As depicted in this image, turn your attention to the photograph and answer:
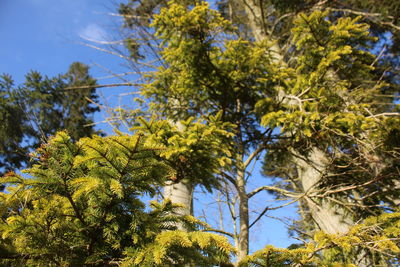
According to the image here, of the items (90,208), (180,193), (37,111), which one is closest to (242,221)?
(180,193)

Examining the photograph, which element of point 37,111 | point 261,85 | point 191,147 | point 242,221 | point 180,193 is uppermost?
point 37,111

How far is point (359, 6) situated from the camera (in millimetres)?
8109

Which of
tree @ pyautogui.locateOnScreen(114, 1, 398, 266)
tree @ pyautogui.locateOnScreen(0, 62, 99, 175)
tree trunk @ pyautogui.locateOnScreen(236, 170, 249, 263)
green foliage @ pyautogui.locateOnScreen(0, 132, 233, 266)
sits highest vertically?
tree @ pyautogui.locateOnScreen(0, 62, 99, 175)

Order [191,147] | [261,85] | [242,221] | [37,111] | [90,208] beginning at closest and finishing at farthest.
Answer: [90,208], [191,147], [242,221], [261,85], [37,111]

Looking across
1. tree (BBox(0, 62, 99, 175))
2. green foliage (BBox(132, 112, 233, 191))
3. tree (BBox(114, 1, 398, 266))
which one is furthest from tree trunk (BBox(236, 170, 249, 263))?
tree (BBox(0, 62, 99, 175))

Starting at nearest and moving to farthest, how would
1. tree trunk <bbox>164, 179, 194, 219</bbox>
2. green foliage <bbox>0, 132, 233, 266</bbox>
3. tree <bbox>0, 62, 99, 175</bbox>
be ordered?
1. green foliage <bbox>0, 132, 233, 266</bbox>
2. tree trunk <bbox>164, 179, 194, 219</bbox>
3. tree <bbox>0, 62, 99, 175</bbox>

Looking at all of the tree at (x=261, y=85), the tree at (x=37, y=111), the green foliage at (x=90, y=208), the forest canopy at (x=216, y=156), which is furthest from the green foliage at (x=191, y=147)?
the tree at (x=37, y=111)

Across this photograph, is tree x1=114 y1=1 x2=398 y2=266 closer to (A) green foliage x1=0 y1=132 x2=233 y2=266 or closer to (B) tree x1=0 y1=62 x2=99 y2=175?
(A) green foliage x1=0 y1=132 x2=233 y2=266

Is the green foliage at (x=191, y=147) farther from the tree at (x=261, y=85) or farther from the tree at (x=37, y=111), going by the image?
the tree at (x=37, y=111)

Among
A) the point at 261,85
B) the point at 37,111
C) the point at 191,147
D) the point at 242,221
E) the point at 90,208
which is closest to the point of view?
the point at 90,208

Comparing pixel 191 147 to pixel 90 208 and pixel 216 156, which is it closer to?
pixel 216 156

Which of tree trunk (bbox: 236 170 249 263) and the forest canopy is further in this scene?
tree trunk (bbox: 236 170 249 263)

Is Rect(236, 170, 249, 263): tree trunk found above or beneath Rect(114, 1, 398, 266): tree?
beneath

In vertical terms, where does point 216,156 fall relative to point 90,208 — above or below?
above
